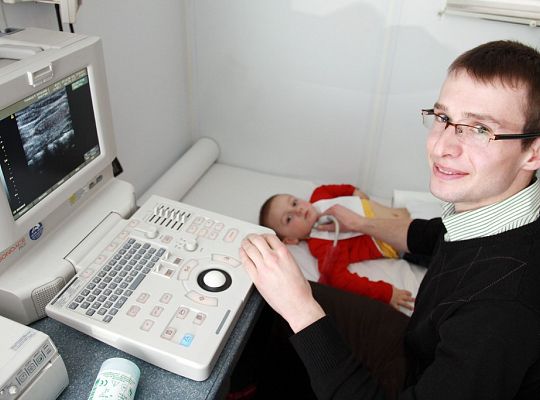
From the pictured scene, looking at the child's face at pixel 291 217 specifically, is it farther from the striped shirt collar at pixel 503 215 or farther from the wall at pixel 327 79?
the striped shirt collar at pixel 503 215

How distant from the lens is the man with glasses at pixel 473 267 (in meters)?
0.77

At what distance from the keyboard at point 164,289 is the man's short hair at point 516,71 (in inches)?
21.7

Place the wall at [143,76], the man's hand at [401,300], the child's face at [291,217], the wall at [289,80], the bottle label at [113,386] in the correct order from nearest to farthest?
the bottle label at [113,386], the wall at [143,76], the man's hand at [401,300], the wall at [289,80], the child's face at [291,217]

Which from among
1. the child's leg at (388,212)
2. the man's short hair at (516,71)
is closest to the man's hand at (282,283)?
the man's short hair at (516,71)

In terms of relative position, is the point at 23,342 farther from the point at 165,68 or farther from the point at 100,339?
the point at 165,68

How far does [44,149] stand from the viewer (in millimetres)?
852

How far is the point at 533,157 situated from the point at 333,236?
0.99m

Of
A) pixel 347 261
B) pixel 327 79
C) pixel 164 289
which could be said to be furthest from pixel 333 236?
pixel 164 289

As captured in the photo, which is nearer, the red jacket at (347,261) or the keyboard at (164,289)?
the keyboard at (164,289)

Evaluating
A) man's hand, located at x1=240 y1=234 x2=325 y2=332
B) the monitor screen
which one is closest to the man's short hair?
man's hand, located at x1=240 y1=234 x2=325 y2=332

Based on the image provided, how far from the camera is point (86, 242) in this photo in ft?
3.11

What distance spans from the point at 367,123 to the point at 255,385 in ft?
3.75

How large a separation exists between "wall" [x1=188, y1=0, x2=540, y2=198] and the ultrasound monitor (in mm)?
1091

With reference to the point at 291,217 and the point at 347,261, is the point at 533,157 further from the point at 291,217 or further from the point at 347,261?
the point at 291,217
